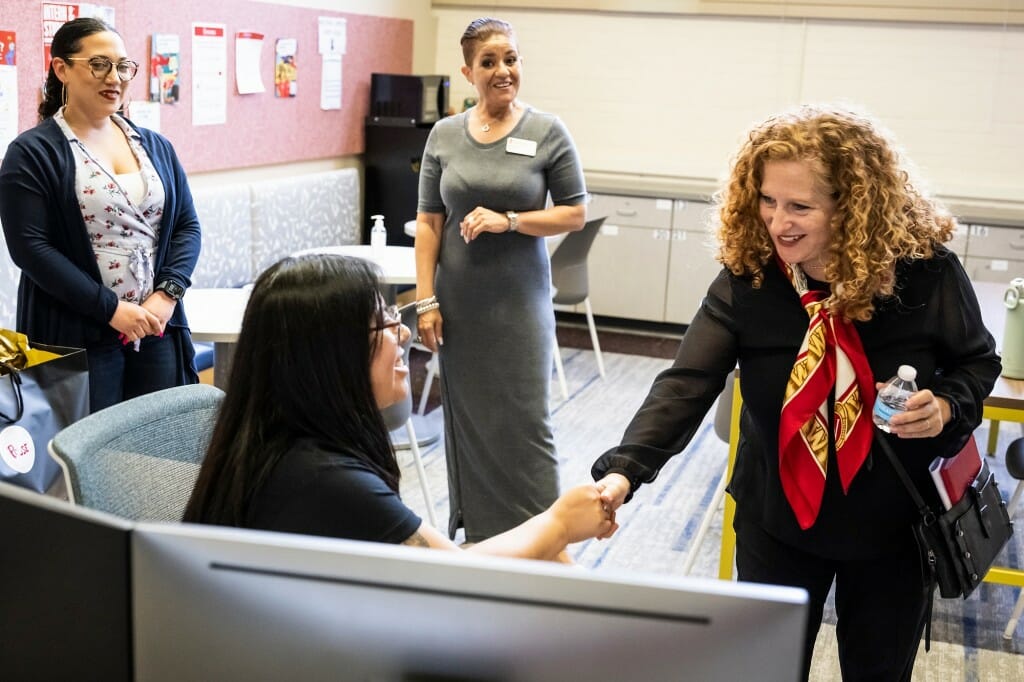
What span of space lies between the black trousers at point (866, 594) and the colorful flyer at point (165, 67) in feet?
12.0

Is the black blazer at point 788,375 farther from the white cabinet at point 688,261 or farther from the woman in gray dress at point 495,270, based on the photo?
the white cabinet at point 688,261

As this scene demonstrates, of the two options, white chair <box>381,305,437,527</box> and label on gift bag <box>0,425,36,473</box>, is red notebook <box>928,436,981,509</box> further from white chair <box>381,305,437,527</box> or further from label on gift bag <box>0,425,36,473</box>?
label on gift bag <box>0,425,36,473</box>

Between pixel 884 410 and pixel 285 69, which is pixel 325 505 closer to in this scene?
pixel 884 410

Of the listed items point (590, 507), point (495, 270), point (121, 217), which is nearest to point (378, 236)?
point (495, 270)

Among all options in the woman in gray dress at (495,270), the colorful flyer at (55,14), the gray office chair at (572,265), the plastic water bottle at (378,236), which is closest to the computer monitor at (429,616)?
the woman in gray dress at (495,270)

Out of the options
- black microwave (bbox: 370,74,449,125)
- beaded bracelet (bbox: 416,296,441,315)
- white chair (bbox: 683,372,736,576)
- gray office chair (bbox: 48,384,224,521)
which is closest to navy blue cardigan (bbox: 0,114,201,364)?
beaded bracelet (bbox: 416,296,441,315)

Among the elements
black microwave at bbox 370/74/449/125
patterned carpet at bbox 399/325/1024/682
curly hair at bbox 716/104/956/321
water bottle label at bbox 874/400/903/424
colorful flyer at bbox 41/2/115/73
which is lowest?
patterned carpet at bbox 399/325/1024/682

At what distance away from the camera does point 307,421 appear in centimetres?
143

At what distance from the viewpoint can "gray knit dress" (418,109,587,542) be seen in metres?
3.21

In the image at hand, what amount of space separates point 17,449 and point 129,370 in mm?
560

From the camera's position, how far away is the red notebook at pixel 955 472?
180cm

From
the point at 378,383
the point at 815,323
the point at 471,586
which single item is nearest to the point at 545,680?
the point at 471,586

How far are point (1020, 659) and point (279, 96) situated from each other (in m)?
4.27

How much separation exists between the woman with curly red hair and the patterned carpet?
1.76 ft
